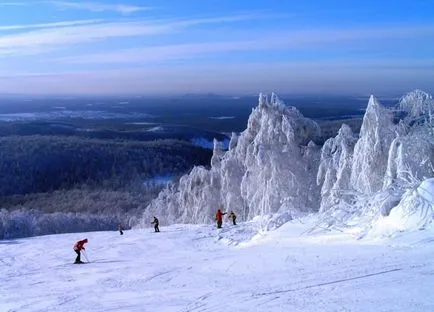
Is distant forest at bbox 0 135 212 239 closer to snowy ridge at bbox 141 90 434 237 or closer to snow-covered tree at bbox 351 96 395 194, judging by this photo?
snowy ridge at bbox 141 90 434 237

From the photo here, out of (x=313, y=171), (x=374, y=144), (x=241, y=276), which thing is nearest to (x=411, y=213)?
(x=241, y=276)

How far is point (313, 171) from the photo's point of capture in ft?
91.9

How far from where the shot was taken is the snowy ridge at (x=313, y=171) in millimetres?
15008

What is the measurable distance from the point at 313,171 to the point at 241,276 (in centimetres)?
1737

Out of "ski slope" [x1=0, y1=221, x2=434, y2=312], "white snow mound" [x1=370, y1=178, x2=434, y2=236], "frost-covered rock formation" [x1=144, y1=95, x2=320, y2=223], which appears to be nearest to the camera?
"ski slope" [x1=0, y1=221, x2=434, y2=312]

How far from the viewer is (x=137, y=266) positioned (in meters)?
14.2

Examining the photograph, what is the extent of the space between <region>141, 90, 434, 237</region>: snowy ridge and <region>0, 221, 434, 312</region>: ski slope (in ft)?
5.05

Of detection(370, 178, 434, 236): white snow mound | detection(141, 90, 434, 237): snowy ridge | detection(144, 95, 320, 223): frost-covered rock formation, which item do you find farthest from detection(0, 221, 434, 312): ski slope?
detection(144, 95, 320, 223): frost-covered rock formation

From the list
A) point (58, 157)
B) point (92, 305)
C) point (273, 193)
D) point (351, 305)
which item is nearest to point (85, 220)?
point (273, 193)

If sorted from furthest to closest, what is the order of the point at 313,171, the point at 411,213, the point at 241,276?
the point at 313,171, the point at 411,213, the point at 241,276

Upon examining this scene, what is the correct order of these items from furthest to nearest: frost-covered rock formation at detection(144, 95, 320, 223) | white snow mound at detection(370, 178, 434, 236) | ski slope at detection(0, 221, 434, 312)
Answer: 1. frost-covered rock formation at detection(144, 95, 320, 223)
2. white snow mound at detection(370, 178, 434, 236)
3. ski slope at detection(0, 221, 434, 312)

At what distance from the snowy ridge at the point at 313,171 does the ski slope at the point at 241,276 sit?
154 centimetres

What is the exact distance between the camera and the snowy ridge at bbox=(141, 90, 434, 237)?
15008 mm

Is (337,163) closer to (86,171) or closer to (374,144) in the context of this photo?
(374,144)
